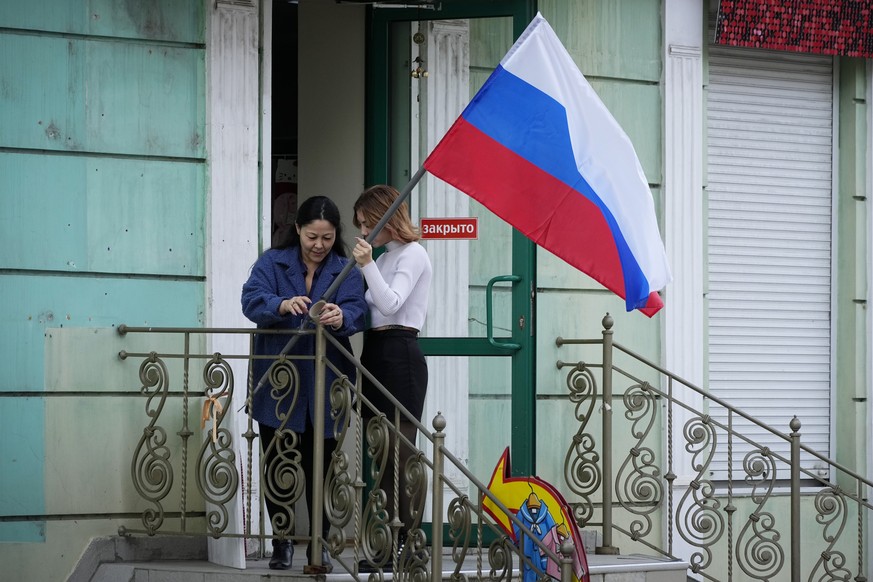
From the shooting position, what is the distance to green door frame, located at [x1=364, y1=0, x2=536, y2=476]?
21.4 feet

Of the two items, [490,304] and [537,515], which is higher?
[490,304]

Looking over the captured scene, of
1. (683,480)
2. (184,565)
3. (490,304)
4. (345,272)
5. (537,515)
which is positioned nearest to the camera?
(537,515)

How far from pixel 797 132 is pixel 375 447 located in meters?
4.22

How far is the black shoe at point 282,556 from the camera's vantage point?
5445mm

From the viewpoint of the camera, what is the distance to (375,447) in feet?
17.1

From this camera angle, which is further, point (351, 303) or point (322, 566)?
point (351, 303)

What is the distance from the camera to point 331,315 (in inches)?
211

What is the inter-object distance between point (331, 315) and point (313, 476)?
0.70 meters

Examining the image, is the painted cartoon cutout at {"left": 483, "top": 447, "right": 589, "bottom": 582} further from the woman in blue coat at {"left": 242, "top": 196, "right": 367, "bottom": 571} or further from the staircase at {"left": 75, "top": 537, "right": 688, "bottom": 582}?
the woman in blue coat at {"left": 242, "top": 196, "right": 367, "bottom": 571}

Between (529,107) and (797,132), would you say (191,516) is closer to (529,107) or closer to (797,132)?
(529,107)

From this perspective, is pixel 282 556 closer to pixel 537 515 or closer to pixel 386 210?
pixel 537 515

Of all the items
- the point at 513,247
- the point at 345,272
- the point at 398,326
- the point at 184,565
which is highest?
the point at 513,247

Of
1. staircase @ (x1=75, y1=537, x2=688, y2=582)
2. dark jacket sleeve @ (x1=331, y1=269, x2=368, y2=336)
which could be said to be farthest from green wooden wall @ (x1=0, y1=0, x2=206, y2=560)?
dark jacket sleeve @ (x1=331, y1=269, x2=368, y2=336)

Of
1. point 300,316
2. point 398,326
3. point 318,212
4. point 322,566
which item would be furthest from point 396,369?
point 322,566
